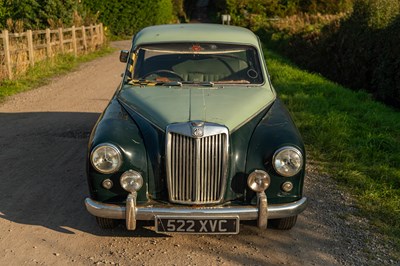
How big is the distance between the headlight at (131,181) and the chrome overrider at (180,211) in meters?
0.06

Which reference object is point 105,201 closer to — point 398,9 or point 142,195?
point 142,195

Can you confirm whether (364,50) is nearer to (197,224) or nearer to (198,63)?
(198,63)

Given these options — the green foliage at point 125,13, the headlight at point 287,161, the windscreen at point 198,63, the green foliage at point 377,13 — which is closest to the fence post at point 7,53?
the windscreen at point 198,63

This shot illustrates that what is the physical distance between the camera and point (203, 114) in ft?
15.5

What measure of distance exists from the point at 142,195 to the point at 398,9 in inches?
497

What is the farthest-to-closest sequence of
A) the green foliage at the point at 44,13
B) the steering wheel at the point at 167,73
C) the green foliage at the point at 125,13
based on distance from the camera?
1. the green foliage at the point at 125,13
2. the green foliage at the point at 44,13
3. the steering wheel at the point at 167,73

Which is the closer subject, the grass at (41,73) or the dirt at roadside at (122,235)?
the dirt at roadside at (122,235)

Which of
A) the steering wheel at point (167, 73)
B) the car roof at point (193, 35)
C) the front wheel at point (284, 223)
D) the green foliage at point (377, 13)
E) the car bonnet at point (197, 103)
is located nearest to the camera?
the car bonnet at point (197, 103)

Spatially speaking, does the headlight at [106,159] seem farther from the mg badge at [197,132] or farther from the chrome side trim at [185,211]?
the mg badge at [197,132]

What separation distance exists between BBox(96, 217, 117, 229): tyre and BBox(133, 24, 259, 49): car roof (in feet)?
7.11

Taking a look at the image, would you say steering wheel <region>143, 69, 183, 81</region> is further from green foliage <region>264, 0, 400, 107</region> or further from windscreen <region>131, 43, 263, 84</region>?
green foliage <region>264, 0, 400, 107</region>

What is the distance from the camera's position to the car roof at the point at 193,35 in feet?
19.7

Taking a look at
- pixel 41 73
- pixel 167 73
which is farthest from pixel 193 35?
pixel 41 73

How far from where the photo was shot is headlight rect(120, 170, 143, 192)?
4383 millimetres
